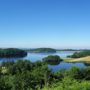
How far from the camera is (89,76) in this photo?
43.5m

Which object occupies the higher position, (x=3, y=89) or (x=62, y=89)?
(x=62, y=89)

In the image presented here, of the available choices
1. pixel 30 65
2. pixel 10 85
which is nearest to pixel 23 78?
pixel 10 85

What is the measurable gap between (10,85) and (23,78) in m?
3.92

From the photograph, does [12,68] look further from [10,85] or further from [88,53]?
[88,53]

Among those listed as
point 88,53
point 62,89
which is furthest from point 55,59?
point 62,89

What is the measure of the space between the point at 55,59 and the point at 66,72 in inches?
2482

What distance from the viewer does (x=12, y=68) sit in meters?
57.3

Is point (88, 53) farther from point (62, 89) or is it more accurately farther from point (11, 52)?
point (62, 89)

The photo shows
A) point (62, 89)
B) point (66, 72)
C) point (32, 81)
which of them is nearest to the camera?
point (62, 89)

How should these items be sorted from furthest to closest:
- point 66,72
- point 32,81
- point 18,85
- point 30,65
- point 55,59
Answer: point 55,59
point 30,65
point 66,72
point 32,81
point 18,85

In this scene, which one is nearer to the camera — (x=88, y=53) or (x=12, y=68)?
(x=12, y=68)

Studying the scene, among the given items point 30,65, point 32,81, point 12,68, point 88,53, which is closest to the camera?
point 32,81

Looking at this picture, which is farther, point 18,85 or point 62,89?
point 18,85

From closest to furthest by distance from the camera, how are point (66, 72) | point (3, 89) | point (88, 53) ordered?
1. point (3, 89)
2. point (66, 72)
3. point (88, 53)
